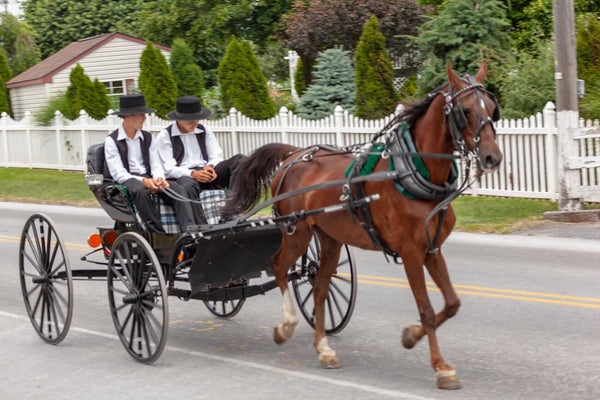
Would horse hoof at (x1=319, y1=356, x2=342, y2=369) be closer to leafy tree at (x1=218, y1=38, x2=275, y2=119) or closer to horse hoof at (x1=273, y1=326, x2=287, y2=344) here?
horse hoof at (x1=273, y1=326, x2=287, y2=344)

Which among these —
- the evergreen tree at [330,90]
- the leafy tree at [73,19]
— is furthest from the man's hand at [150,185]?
the leafy tree at [73,19]

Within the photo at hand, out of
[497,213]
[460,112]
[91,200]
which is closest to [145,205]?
[460,112]

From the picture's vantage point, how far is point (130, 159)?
822 centimetres

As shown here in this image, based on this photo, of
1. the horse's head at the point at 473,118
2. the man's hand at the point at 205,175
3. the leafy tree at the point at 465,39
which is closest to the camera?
the horse's head at the point at 473,118

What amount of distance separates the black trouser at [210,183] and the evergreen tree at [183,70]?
20.4 m

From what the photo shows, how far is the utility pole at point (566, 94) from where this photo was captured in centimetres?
1376

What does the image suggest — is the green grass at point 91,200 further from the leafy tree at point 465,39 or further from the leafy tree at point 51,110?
the leafy tree at point 465,39

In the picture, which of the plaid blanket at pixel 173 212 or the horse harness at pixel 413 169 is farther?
the plaid blanket at pixel 173 212

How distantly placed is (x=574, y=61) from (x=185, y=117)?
8.25 meters

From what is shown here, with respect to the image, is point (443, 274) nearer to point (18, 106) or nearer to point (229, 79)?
point (229, 79)

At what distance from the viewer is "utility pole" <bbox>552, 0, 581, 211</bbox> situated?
45.1ft

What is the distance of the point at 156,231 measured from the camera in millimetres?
7652

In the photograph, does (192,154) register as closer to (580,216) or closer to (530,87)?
(580,216)

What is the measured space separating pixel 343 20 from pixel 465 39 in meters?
9.19
